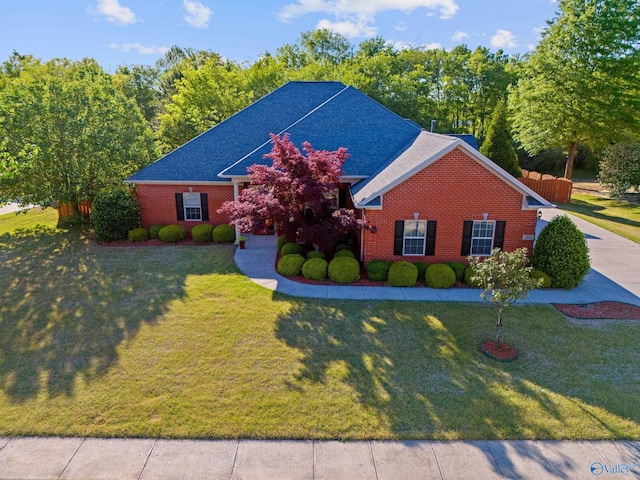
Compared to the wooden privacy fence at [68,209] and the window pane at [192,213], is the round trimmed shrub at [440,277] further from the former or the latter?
the wooden privacy fence at [68,209]

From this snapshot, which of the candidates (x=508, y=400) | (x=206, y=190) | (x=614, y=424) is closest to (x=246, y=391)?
(x=508, y=400)

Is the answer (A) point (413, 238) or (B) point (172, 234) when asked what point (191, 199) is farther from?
(A) point (413, 238)

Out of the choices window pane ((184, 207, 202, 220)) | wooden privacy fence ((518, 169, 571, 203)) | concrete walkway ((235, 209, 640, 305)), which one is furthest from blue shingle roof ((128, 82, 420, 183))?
wooden privacy fence ((518, 169, 571, 203))

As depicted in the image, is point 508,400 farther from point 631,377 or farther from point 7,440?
point 7,440

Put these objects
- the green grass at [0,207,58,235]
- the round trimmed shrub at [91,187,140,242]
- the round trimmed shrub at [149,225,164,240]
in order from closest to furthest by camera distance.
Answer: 1. the round trimmed shrub at [91,187,140,242]
2. the round trimmed shrub at [149,225,164,240]
3. the green grass at [0,207,58,235]

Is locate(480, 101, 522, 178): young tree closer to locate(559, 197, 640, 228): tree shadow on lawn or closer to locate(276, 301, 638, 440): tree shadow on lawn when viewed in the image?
locate(559, 197, 640, 228): tree shadow on lawn

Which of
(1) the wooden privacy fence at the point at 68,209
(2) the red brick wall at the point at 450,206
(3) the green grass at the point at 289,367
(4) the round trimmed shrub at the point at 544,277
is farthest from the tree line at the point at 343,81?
(4) the round trimmed shrub at the point at 544,277

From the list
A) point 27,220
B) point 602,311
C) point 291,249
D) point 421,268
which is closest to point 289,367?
point 421,268
